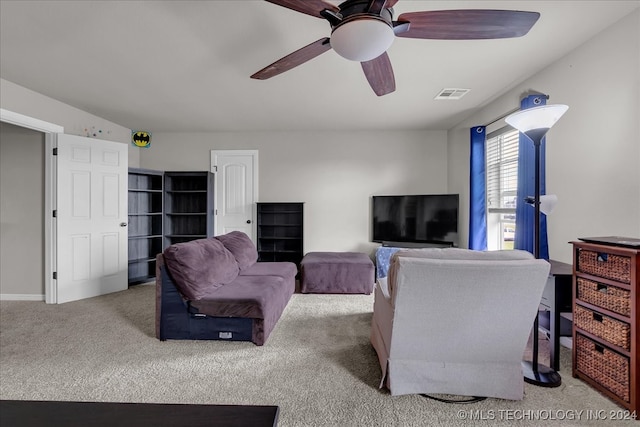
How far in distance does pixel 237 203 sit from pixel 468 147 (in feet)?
12.5

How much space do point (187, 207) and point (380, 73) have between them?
4.05m

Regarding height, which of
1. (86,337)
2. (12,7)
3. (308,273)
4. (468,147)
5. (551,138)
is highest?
(12,7)

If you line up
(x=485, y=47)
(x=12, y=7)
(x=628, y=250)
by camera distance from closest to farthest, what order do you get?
(x=628, y=250) → (x=12, y=7) → (x=485, y=47)

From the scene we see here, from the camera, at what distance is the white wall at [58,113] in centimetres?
303

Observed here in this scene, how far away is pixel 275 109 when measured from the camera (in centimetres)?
382

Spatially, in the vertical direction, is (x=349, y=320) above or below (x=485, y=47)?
below

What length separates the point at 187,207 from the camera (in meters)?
4.91

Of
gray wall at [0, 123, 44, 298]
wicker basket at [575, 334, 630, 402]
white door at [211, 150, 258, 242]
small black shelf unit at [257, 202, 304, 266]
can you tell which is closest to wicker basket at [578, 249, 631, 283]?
wicker basket at [575, 334, 630, 402]

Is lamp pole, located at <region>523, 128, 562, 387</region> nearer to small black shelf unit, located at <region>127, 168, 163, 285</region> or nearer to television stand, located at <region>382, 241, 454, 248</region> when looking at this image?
television stand, located at <region>382, 241, 454, 248</region>

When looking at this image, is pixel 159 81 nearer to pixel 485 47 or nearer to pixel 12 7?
pixel 12 7

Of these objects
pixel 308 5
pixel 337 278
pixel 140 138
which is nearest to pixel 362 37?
pixel 308 5

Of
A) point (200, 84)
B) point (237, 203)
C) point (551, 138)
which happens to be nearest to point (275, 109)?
point (200, 84)

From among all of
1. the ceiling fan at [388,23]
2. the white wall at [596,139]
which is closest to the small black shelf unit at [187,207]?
the ceiling fan at [388,23]

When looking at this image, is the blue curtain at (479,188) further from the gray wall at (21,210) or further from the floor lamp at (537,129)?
the gray wall at (21,210)
